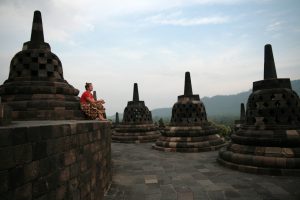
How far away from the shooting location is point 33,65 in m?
7.61

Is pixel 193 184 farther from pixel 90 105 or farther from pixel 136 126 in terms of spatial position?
pixel 136 126

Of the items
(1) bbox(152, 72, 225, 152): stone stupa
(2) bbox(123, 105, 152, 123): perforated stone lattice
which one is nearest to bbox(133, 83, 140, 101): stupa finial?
(2) bbox(123, 105, 152, 123): perforated stone lattice

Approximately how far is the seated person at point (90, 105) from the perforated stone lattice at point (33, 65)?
4.08 ft

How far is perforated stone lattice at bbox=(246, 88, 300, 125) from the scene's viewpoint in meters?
8.05

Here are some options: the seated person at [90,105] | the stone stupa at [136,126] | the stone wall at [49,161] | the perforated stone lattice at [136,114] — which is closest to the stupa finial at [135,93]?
the stone stupa at [136,126]

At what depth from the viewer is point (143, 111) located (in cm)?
1867

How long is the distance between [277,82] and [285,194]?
433 cm

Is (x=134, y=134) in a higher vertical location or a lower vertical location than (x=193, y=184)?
higher

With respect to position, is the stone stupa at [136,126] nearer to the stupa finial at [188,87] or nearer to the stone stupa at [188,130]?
the stone stupa at [188,130]

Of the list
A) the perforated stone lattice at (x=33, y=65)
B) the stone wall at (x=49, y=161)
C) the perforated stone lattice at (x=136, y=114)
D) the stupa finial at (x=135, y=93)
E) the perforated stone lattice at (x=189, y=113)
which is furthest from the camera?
the stupa finial at (x=135, y=93)

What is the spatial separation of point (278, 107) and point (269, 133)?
98 cm

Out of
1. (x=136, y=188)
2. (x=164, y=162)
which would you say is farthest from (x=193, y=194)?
(x=164, y=162)

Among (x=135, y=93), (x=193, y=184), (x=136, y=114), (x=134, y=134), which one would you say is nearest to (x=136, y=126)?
(x=134, y=134)

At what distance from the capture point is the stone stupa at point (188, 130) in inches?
492
